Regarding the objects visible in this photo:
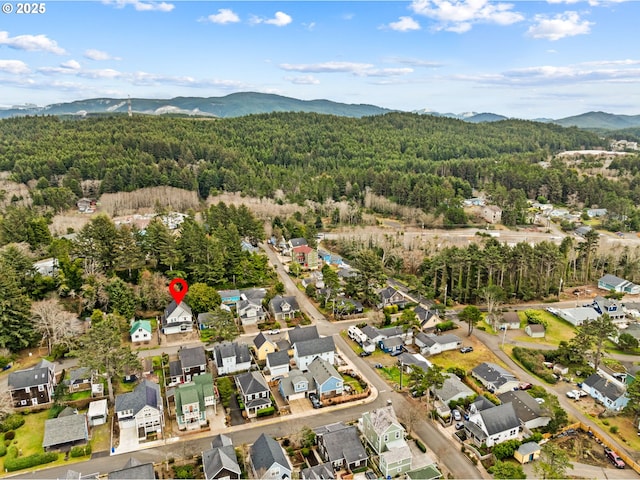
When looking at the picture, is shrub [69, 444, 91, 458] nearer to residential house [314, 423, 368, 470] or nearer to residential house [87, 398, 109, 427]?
residential house [87, 398, 109, 427]

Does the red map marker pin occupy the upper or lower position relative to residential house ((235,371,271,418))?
upper

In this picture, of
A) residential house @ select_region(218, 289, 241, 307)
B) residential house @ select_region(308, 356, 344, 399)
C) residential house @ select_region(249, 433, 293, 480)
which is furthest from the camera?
residential house @ select_region(218, 289, 241, 307)

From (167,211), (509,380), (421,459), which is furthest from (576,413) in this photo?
(167,211)

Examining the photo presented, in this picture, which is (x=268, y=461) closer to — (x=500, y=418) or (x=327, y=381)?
(x=327, y=381)

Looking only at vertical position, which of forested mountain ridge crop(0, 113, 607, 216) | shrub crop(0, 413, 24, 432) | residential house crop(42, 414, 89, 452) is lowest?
shrub crop(0, 413, 24, 432)

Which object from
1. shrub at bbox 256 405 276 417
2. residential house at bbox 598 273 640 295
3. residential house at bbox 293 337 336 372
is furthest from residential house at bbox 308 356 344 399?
residential house at bbox 598 273 640 295

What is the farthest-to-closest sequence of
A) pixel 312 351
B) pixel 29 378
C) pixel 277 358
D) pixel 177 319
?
pixel 177 319, pixel 312 351, pixel 277 358, pixel 29 378

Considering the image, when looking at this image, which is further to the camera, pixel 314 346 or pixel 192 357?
pixel 314 346

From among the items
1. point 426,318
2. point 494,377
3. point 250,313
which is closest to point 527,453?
point 494,377

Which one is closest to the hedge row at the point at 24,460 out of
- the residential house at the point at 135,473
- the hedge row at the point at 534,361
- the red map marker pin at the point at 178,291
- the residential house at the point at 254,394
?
the residential house at the point at 135,473
